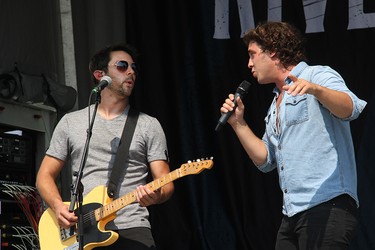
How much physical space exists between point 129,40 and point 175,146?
920 mm

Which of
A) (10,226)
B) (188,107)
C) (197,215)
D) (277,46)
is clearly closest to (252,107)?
(188,107)

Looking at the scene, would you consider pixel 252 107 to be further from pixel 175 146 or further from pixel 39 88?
pixel 39 88

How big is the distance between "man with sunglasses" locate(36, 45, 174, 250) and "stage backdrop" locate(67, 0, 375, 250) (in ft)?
4.50

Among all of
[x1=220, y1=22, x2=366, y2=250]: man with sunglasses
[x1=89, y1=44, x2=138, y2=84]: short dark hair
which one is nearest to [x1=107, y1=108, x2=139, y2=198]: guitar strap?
[x1=89, y1=44, x2=138, y2=84]: short dark hair

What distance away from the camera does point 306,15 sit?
655cm

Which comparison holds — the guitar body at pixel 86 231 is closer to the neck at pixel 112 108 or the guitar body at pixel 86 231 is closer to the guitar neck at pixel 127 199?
the guitar neck at pixel 127 199

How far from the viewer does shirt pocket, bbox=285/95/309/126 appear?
12.7ft

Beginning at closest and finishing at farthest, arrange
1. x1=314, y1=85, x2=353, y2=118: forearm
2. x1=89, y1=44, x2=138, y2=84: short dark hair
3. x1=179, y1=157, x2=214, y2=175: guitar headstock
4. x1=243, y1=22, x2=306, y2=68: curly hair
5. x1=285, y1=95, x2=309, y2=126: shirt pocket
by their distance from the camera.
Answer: x1=314, y1=85, x2=353, y2=118: forearm
x1=285, y1=95, x2=309, y2=126: shirt pocket
x1=243, y1=22, x2=306, y2=68: curly hair
x1=179, y1=157, x2=214, y2=175: guitar headstock
x1=89, y1=44, x2=138, y2=84: short dark hair

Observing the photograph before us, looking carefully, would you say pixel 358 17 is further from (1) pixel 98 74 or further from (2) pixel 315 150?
(2) pixel 315 150

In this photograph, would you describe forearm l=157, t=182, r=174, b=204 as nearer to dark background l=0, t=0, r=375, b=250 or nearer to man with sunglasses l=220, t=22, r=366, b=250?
man with sunglasses l=220, t=22, r=366, b=250

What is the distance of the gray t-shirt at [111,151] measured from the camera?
4598 mm

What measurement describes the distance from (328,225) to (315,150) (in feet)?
1.12

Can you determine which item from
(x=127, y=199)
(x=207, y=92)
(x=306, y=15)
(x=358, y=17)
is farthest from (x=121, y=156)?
(x=358, y=17)

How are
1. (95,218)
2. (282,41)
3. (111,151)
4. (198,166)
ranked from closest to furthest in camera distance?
(282,41) < (198,166) < (95,218) < (111,151)
